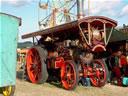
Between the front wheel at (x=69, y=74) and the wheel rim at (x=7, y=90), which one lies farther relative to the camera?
the front wheel at (x=69, y=74)

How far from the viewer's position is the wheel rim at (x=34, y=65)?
797 centimetres

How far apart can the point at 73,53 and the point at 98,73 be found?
1.35m

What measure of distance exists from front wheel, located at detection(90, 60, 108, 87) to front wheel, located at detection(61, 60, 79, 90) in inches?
45.9

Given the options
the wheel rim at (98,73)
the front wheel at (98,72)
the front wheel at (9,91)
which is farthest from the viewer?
the wheel rim at (98,73)

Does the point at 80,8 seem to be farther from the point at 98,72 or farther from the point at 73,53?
the point at 98,72

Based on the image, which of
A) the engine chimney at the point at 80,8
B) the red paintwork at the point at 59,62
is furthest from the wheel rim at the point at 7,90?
the engine chimney at the point at 80,8

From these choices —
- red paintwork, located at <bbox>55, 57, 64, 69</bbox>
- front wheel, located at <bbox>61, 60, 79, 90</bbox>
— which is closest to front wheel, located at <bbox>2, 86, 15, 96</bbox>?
front wheel, located at <bbox>61, 60, 79, 90</bbox>

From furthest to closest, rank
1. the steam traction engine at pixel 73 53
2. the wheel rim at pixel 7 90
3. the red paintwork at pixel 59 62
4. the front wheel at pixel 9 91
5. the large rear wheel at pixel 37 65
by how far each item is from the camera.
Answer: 1. the large rear wheel at pixel 37 65
2. the red paintwork at pixel 59 62
3. the steam traction engine at pixel 73 53
4. the wheel rim at pixel 7 90
5. the front wheel at pixel 9 91

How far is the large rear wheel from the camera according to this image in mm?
7479

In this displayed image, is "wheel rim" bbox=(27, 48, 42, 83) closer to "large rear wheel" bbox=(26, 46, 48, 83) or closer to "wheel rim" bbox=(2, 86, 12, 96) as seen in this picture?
"large rear wheel" bbox=(26, 46, 48, 83)

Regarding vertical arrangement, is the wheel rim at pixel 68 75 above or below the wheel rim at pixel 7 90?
above

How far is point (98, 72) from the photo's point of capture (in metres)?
7.27

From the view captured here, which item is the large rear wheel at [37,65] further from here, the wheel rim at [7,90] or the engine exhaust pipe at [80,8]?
the engine exhaust pipe at [80,8]

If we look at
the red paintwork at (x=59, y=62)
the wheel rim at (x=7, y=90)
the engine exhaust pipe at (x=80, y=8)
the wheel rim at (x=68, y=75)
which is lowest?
the wheel rim at (x=7, y=90)
